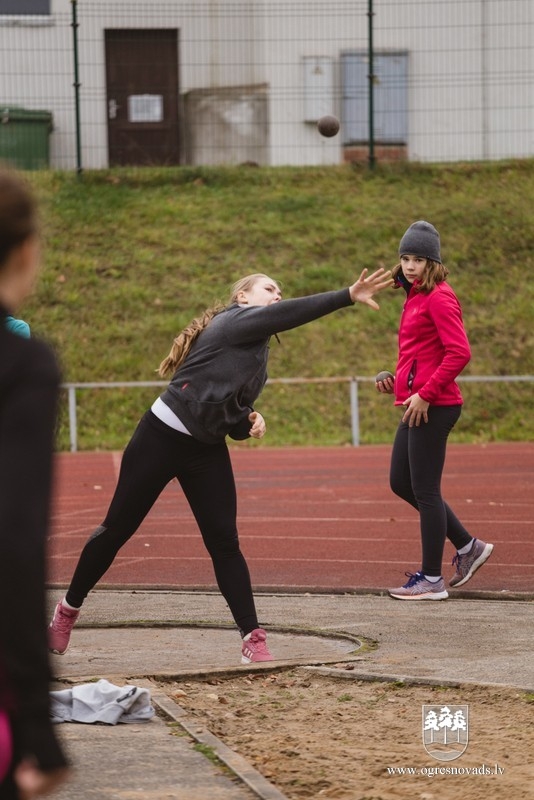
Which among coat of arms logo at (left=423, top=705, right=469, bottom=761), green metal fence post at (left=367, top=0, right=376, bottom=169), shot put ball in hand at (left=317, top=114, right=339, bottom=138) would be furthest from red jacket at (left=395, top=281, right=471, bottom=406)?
green metal fence post at (left=367, top=0, right=376, bottom=169)

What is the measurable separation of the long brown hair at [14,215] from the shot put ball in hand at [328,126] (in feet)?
71.9

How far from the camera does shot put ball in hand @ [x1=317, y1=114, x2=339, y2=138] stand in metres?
24.0

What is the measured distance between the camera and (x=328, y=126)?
2409cm

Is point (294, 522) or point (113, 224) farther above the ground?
point (113, 224)

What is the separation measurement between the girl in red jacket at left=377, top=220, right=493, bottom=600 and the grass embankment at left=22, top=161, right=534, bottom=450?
36.0 ft

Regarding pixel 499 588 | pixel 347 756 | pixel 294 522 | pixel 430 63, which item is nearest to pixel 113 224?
Answer: pixel 430 63

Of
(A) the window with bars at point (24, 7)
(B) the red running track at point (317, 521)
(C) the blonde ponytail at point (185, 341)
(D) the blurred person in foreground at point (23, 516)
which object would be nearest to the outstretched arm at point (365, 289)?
(C) the blonde ponytail at point (185, 341)

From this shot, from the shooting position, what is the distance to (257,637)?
6.07m

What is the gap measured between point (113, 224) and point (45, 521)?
21985 mm

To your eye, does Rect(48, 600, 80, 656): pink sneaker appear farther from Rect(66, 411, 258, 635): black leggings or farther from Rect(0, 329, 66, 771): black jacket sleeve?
Rect(0, 329, 66, 771): black jacket sleeve

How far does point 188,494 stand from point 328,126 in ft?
61.3

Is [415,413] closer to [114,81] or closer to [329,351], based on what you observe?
[329,351]

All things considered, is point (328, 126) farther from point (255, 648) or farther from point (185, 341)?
point (255, 648)

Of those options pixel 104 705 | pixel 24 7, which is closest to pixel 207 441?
pixel 104 705
